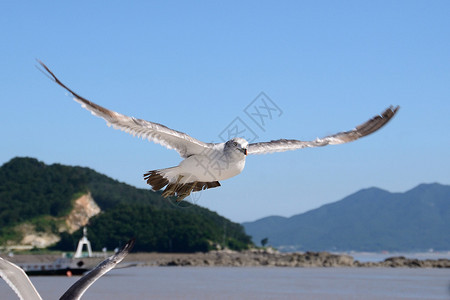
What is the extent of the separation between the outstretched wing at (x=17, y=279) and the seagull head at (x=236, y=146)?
12.5 ft

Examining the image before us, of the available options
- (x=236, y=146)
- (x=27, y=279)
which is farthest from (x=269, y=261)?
(x=27, y=279)

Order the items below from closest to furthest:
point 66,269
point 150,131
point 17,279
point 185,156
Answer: point 17,279
point 150,131
point 185,156
point 66,269

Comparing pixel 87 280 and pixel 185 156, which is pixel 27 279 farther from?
pixel 185 156

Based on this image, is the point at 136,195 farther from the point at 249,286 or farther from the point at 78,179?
the point at 249,286

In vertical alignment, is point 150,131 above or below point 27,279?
above

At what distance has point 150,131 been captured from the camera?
12.3 meters

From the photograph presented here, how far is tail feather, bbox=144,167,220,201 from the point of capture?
490 inches

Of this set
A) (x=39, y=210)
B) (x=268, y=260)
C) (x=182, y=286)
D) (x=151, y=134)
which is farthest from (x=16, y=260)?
(x=151, y=134)

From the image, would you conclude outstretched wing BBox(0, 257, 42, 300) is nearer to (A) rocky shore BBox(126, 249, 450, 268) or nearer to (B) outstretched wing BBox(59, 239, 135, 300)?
(B) outstretched wing BBox(59, 239, 135, 300)

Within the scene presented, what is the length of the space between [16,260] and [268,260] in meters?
30.5

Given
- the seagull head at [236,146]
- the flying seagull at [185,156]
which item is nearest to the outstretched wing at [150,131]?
the flying seagull at [185,156]

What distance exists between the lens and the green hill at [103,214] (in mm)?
96375

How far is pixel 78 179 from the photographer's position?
113125mm

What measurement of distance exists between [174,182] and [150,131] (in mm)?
1036
